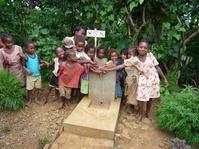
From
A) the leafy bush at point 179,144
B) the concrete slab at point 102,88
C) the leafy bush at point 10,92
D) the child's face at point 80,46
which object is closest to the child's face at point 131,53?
the concrete slab at point 102,88

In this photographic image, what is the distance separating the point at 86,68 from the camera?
19.1 feet

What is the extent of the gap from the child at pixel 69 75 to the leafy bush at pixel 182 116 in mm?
1517

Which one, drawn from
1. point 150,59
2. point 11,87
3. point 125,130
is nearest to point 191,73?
point 150,59

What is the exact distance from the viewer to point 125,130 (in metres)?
5.38

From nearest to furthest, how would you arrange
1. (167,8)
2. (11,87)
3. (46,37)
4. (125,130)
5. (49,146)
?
(49,146), (125,130), (11,87), (167,8), (46,37)

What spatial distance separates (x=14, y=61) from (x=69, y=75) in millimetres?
1032

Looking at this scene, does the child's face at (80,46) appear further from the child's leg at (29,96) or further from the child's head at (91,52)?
the child's leg at (29,96)

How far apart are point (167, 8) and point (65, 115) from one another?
2914 mm

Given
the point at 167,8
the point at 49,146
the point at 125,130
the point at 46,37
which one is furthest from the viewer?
the point at 46,37

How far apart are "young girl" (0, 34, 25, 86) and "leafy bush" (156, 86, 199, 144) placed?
2.59 meters

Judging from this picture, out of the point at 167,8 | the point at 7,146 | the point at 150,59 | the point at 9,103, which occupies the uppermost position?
the point at 167,8

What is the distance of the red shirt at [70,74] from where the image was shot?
581 cm

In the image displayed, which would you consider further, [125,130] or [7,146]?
[125,130]

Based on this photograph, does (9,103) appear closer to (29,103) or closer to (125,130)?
(29,103)
